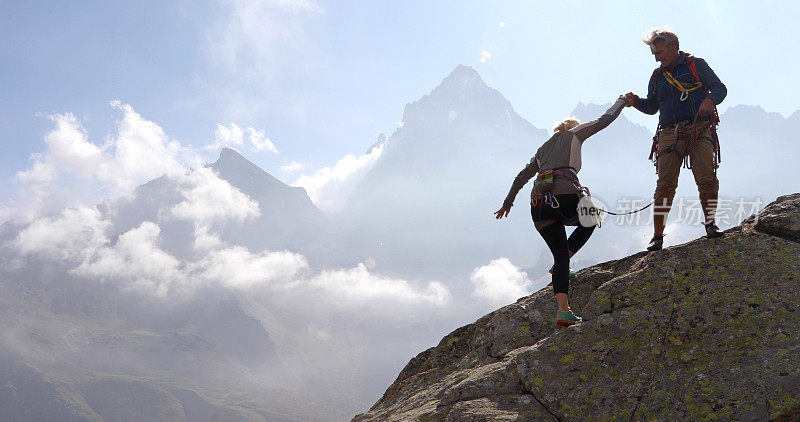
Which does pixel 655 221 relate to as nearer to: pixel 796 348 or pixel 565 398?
pixel 796 348

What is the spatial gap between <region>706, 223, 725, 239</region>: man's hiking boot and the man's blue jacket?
2.12m

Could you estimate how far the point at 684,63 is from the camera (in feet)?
29.8

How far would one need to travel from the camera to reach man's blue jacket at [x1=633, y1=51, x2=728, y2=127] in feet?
28.9

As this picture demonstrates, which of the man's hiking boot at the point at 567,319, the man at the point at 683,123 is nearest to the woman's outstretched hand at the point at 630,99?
the man at the point at 683,123

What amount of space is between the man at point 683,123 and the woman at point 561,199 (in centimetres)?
157

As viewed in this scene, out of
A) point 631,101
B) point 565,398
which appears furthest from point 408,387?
point 631,101

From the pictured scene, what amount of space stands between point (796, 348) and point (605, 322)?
7.38ft

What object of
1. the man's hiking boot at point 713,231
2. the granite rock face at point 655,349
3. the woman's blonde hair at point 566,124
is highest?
the woman's blonde hair at point 566,124

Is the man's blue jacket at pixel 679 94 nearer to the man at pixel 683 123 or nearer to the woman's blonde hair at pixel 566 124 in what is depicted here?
the man at pixel 683 123

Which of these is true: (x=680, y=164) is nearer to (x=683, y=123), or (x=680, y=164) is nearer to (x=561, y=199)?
(x=683, y=123)

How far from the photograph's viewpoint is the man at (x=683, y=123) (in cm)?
883

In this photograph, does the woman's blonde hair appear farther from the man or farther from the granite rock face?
the granite rock face

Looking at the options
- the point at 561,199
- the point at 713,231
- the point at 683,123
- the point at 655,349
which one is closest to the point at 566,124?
the point at 561,199

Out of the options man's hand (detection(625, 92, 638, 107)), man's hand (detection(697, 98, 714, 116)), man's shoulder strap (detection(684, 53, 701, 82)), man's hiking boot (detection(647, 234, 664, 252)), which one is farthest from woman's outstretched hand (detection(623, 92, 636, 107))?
man's hiking boot (detection(647, 234, 664, 252))
